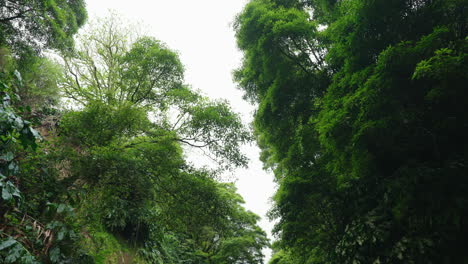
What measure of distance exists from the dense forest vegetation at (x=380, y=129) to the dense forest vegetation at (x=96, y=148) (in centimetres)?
170

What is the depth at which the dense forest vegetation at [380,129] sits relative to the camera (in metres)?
2.48

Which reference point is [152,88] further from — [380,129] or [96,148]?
[380,129]

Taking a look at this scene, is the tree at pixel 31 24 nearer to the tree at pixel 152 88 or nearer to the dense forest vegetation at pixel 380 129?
the tree at pixel 152 88

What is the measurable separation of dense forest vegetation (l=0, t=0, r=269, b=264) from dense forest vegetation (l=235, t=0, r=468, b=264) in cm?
170

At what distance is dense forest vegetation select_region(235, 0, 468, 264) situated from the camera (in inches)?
97.5

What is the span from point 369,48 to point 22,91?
8.52 metres

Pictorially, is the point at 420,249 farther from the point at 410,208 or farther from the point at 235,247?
the point at 235,247

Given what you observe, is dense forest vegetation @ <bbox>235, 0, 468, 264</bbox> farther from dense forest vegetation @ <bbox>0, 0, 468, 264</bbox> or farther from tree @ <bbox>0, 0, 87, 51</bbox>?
tree @ <bbox>0, 0, 87, 51</bbox>

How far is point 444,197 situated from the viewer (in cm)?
244

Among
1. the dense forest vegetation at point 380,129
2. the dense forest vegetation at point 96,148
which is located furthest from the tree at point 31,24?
the dense forest vegetation at point 380,129

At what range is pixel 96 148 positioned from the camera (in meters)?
3.44

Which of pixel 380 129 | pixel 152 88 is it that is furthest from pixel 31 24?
pixel 380 129

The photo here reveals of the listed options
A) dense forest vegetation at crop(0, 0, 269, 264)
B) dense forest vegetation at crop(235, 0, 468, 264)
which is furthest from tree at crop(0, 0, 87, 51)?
dense forest vegetation at crop(235, 0, 468, 264)

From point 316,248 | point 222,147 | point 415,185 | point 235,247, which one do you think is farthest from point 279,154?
point 235,247
